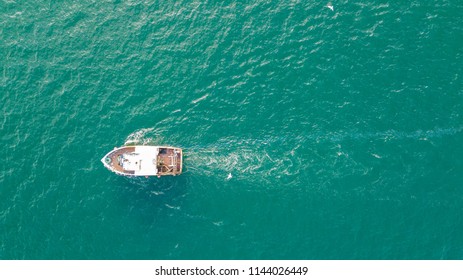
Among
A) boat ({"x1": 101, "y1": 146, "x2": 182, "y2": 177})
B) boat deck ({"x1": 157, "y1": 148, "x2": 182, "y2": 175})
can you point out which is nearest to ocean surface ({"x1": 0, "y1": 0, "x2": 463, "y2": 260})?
boat ({"x1": 101, "y1": 146, "x2": 182, "y2": 177})

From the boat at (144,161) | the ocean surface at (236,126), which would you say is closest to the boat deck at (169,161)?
the boat at (144,161)

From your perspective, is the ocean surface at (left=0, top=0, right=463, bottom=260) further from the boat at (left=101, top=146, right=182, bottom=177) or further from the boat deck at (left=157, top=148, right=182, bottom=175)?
the boat deck at (left=157, top=148, right=182, bottom=175)

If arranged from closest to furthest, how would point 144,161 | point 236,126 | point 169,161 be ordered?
point 144,161, point 169,161, point 236,126

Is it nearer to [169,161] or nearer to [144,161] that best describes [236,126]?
[169,161]

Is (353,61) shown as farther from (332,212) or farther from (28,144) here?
(28,144)

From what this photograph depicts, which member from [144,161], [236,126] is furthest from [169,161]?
[236,126]

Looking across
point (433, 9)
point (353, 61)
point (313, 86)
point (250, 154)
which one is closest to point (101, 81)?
Result: point (250, 154)
